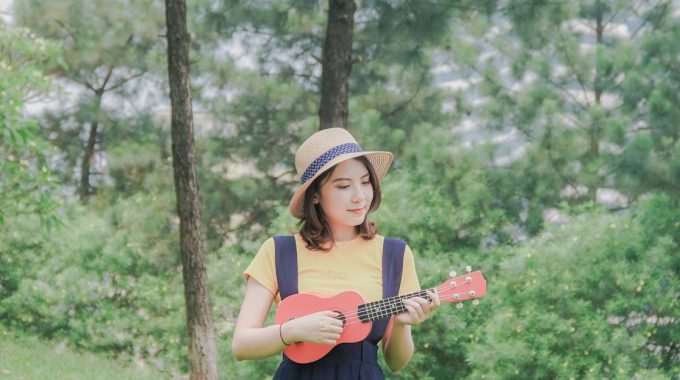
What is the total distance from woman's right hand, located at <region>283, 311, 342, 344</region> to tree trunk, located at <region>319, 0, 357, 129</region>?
14.2ft

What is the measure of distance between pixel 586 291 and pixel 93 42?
1096 cm

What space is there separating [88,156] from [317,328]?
13476 millimetres

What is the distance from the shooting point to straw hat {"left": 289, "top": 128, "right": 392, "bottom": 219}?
2158mm

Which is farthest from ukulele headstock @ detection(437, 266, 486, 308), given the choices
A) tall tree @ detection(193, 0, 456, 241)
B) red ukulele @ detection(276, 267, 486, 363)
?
tall tree @ detection(193, 0, 456, 241)

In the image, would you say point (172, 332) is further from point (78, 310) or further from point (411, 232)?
point (411, 232)

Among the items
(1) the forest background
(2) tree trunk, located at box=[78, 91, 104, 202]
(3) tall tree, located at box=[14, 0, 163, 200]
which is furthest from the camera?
(2) tree trunk, located at box=[78, 91, 104, 202]

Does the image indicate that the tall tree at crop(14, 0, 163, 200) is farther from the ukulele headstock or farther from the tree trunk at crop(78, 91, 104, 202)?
the ukulele headstock


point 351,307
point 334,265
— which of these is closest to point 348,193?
point 334,265

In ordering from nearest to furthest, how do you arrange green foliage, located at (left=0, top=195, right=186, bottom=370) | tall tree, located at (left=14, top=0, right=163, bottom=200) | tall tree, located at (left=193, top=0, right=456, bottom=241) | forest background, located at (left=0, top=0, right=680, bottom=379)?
1. forest background, located at (left=0, top=0, right=680, bottom=379)
2. green foliage, located at (left=0, top=195, right=186, bottom=370)
3. tall tree, located at (left=193, top=0, right=456, bottom=241)
4. tall tree, located at (left=14, top=0, right=163, bottom=200)

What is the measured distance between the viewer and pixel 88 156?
14805mm

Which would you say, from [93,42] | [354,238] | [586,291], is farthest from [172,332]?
[93,42]

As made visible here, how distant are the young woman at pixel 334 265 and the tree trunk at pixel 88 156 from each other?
1296cm

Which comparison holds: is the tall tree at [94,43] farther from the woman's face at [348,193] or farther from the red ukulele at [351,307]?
the red ukulele at [351,307]

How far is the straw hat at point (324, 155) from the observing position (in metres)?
2.16
